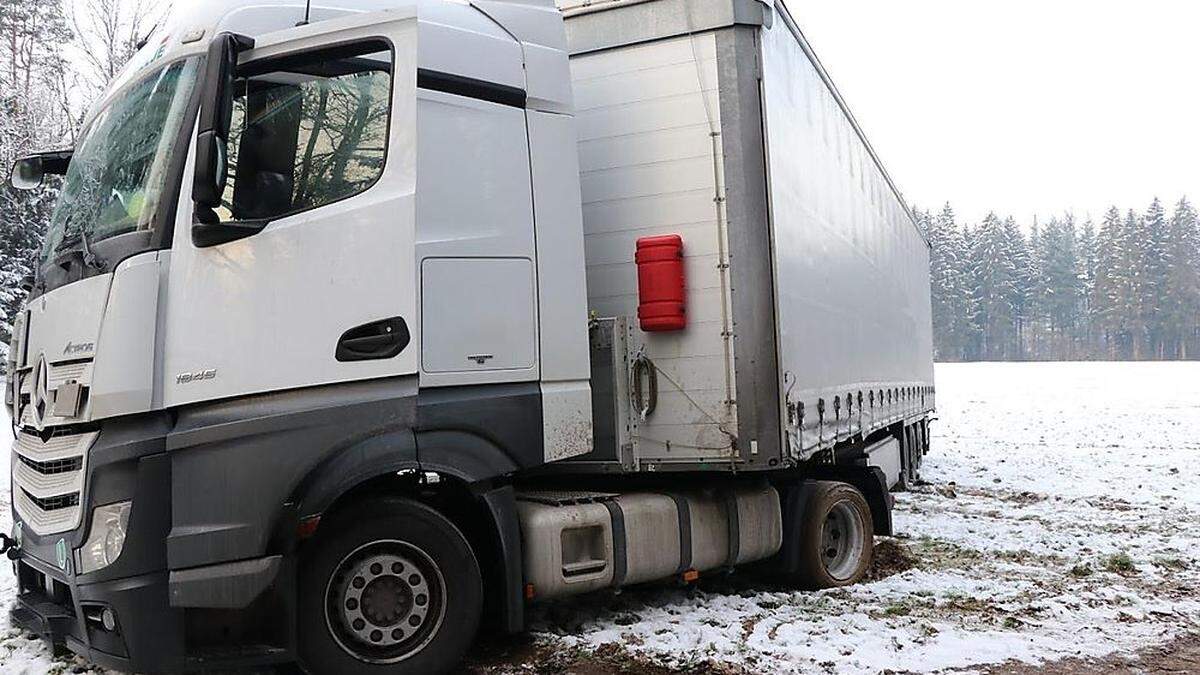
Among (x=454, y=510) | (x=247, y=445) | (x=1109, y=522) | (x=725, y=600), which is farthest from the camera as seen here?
(x=1109, y=522)

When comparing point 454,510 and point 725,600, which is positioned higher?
point 454,510

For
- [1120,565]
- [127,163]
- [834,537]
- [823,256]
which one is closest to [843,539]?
[834,537]

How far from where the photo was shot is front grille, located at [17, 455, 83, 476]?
442 cm

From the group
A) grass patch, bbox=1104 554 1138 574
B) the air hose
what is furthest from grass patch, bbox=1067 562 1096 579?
the air hose

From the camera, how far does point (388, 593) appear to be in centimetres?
477

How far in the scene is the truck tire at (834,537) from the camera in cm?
706

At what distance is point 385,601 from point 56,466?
5.37 feet

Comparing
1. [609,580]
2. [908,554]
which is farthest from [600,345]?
[908,554]

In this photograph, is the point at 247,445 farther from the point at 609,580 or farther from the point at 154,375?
the point at 609,580

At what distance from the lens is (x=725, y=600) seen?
6719mm

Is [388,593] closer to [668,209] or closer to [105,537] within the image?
[105,537]

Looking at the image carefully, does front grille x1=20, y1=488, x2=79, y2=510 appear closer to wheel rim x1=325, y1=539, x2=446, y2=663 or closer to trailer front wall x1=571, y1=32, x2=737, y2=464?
wheel rim x1=325, y1=539, x2=446, y2=663

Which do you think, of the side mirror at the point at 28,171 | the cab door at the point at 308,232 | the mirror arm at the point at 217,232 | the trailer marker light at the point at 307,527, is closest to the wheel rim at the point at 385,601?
→ the trailer marker light at the point at 307,527

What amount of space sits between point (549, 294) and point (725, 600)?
2.68 meters
